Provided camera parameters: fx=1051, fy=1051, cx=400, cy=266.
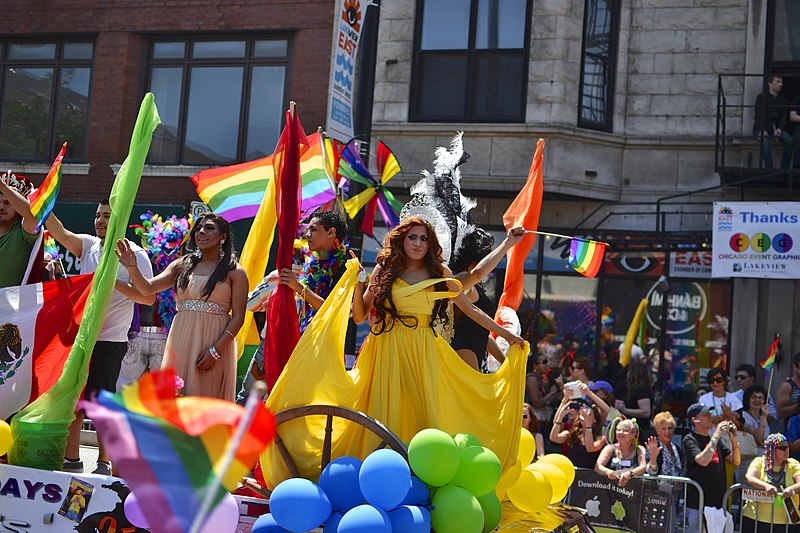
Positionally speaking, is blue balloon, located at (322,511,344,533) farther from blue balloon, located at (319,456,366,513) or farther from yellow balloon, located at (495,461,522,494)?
yellow balloon, located at (495,461,522,494)

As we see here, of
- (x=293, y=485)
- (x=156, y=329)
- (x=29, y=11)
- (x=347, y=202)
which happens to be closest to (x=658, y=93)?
(x=347, y=202)

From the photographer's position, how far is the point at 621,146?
15.0 m

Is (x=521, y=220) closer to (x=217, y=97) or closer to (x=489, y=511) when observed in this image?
(x=489, y=511)

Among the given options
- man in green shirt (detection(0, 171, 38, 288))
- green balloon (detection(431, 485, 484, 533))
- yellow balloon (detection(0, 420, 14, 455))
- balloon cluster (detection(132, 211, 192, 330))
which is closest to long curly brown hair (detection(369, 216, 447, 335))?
green balloon (detection(431, 485, 484, 533))

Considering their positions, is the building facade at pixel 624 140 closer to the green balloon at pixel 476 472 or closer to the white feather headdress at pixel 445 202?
the white feather headdress at pixel 445 202

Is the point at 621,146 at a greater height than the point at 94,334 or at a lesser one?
greater

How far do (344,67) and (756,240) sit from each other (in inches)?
224

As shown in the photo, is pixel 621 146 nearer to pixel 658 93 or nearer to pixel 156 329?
pixel 658 93

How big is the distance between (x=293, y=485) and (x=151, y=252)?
6112 mm

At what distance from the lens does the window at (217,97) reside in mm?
16531

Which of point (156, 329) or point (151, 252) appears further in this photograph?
point (151, 252)

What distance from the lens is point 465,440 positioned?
17.0ft

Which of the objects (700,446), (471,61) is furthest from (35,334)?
(471,61)

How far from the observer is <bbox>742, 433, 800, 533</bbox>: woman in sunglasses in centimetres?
870
